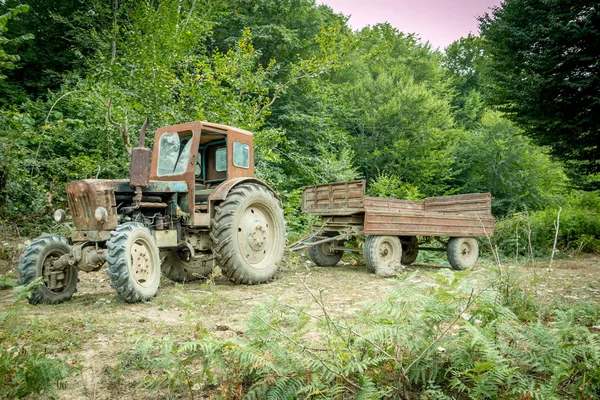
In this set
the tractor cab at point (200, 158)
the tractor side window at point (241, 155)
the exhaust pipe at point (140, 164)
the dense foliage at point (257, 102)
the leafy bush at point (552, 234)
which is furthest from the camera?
the leafy bush at point (552, 234)

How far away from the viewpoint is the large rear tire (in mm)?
5832

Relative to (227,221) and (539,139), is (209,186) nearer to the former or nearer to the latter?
(227,221)

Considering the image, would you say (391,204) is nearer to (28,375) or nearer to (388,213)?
(388,213)

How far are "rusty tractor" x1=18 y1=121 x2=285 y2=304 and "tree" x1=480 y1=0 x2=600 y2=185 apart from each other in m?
5.13

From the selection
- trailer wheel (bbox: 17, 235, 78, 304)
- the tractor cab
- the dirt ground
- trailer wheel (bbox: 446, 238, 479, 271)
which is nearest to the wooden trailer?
trailer wheel (bbox: 446, 238, 479, 271)

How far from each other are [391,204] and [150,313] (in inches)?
259

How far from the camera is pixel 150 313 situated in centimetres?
424

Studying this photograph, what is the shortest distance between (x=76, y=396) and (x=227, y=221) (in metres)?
3.66

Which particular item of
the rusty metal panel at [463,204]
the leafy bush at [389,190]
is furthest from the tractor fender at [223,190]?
the leafy bush at [389,190]

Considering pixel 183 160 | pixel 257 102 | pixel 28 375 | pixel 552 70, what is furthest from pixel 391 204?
pixel 28 375

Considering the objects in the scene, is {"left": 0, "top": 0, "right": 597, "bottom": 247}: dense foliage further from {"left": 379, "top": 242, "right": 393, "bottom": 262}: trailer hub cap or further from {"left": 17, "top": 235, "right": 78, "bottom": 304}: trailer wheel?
{"left": 379, "top": 242, "right": 393, "bottom": 262}: trailer hub cap

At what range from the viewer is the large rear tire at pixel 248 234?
19.1ft

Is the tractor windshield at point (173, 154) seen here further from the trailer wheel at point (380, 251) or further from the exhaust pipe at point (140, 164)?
the trailer wheel at point (380, 251)

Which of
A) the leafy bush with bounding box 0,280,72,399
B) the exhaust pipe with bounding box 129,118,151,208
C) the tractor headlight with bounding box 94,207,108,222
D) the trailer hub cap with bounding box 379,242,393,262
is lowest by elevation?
the leafy bush with bounding box 0,280,72,399
